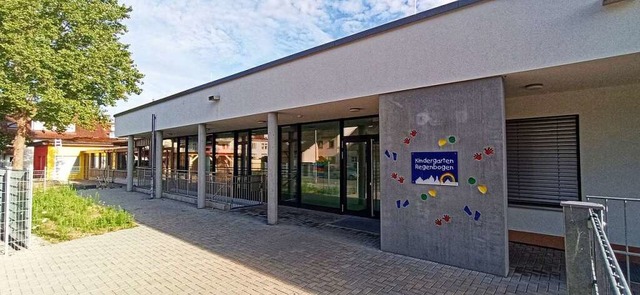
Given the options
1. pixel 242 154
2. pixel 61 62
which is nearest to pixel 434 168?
pixel 242 154

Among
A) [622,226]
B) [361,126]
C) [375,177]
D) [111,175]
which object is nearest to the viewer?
[622,226]

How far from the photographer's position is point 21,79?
1408cm

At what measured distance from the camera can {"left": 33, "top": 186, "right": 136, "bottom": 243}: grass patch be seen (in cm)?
707

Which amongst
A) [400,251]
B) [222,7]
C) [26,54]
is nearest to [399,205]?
[400,251]

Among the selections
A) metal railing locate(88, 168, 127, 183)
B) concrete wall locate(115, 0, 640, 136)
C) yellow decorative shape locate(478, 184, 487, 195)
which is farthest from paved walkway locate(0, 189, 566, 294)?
metal railing locate(88, 168, 127, 183)

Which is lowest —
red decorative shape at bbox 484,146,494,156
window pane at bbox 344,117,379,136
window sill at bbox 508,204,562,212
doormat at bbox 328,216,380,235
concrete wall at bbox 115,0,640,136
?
doormat at bbox 328,216,380,235

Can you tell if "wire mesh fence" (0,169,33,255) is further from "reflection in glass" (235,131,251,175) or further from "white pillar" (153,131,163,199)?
"white pillar" (153,131,163,199)

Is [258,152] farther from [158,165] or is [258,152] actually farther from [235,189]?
[158,165]

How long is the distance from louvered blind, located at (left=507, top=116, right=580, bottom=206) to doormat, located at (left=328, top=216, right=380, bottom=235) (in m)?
2.93

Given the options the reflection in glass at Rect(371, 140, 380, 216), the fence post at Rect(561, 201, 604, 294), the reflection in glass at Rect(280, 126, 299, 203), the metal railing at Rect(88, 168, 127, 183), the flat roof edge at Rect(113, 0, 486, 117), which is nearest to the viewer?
the fence post at Rect(561, 201, 604, 294)

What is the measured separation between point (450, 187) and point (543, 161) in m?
2.63

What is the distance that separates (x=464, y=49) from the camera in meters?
4.64

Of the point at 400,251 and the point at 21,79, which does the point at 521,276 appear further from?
the point at 21,79

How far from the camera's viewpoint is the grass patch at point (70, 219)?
707cm
